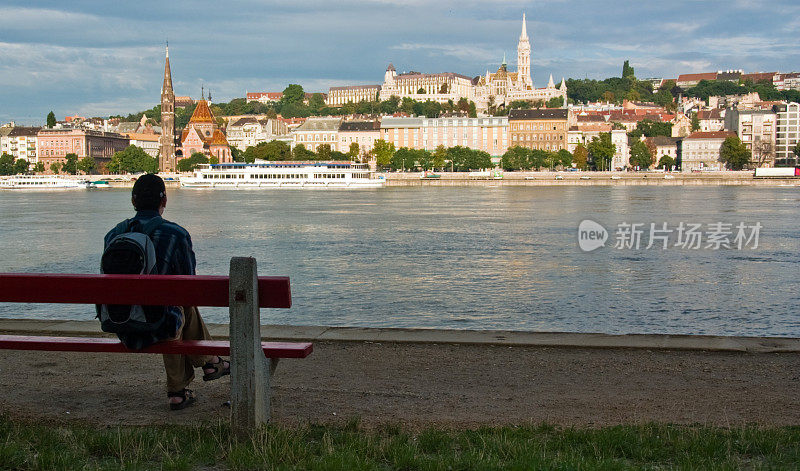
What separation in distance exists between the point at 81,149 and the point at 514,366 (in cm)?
14139

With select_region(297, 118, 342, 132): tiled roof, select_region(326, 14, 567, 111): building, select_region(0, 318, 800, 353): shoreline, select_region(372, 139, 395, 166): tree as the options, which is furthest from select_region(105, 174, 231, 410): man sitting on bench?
select_region(326, 14, 567, 111): building

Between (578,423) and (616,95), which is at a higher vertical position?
(616,95)

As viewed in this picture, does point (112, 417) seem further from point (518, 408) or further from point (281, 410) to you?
point (518, 408)

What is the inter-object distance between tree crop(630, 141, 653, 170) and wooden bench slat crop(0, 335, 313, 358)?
397ft

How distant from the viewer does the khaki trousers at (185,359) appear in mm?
4332

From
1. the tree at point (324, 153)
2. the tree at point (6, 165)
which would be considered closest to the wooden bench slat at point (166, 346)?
the tree at point (324, 153)

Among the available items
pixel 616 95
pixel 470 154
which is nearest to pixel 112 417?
pixel 470 154

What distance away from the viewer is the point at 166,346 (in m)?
4.10

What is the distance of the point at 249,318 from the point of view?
3.59 metres

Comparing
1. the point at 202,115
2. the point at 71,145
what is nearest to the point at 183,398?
the point at 202,115

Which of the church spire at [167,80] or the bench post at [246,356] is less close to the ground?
the church spire at [167,80]

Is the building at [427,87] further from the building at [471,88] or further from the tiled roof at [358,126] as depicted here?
the tiled roof at [358,126]

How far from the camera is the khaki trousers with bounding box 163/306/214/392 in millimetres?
4332

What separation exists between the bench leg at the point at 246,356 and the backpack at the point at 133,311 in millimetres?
606
